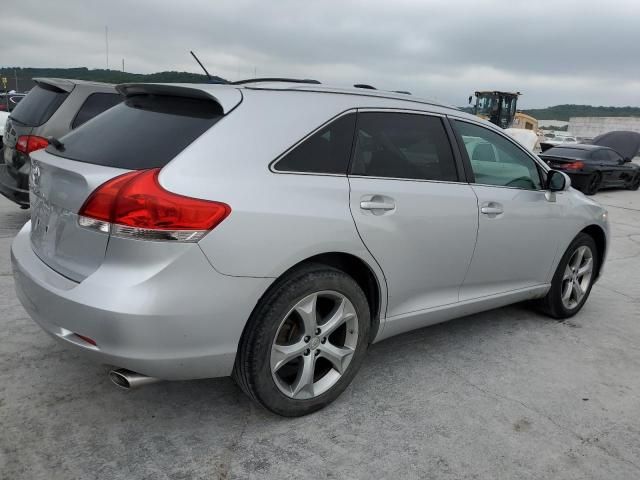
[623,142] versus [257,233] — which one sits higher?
[623,142]

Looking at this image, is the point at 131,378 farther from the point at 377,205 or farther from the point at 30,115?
the point at 30,115

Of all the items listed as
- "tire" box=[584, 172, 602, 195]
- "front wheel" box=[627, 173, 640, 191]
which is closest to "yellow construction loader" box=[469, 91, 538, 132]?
"front wheel" box=[627, 173, 640, 191]

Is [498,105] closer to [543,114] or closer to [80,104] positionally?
[80,104]

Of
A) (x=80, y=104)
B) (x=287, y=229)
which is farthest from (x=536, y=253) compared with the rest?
(x=80, y=104)

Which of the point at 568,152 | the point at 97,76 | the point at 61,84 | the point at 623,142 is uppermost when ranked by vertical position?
the point at 97,76

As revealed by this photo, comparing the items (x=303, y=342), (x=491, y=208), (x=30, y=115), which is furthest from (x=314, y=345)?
(x=30, y=115)

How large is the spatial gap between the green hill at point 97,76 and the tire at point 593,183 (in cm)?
1151

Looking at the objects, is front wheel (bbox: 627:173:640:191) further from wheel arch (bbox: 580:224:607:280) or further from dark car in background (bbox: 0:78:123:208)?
dark car in background (bbox: 0:78:123:208)

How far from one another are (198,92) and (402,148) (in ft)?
3.88

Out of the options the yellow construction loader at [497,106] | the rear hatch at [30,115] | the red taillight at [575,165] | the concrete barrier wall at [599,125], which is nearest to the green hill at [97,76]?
the rear hatch at [30,115]

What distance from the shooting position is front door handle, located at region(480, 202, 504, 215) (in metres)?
3.37

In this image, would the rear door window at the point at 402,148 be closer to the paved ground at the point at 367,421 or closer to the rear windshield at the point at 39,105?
the paved ground at the point at 367,421

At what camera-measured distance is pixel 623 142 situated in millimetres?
19562

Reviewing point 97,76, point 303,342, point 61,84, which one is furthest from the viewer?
point 97,76
